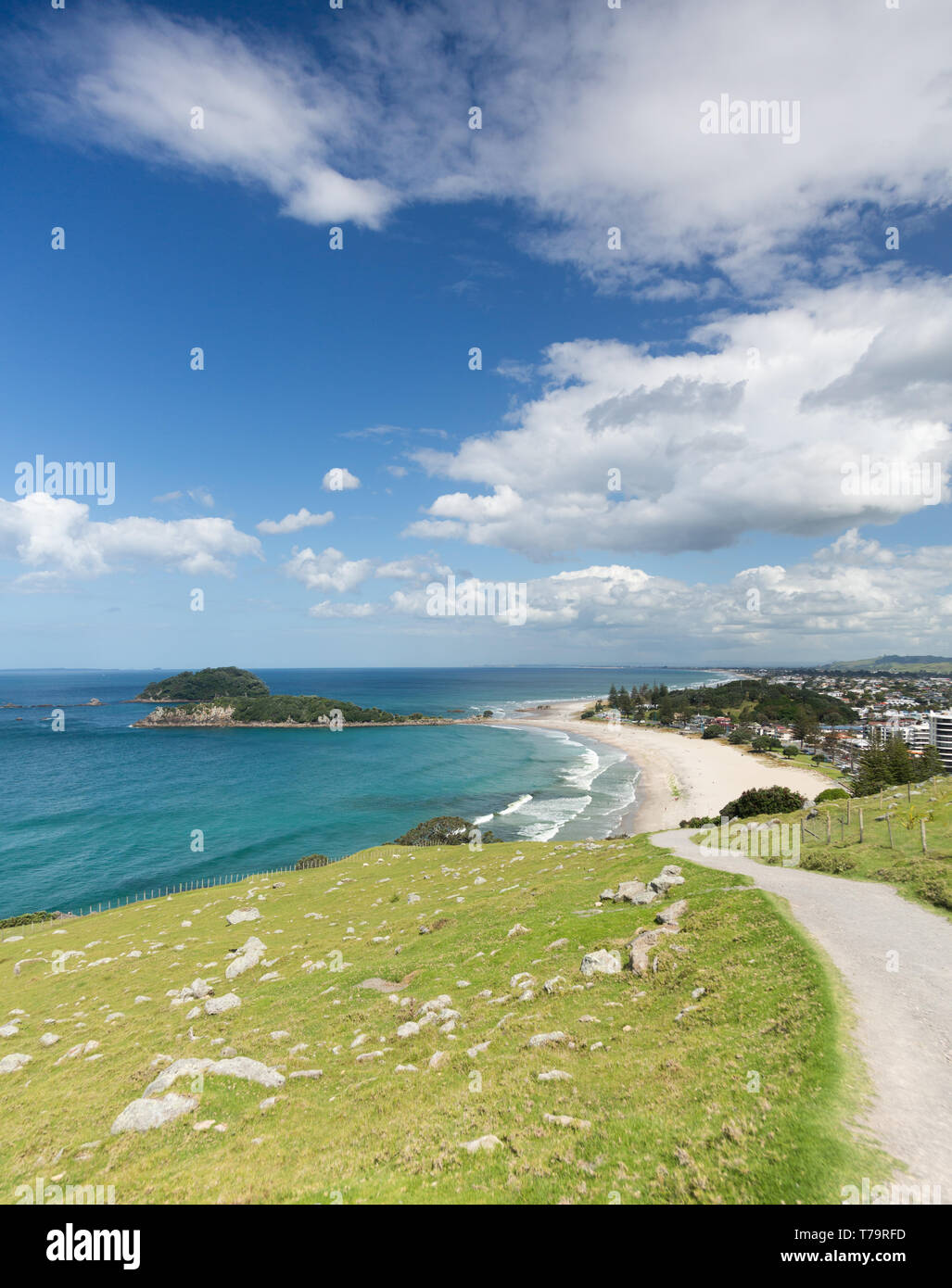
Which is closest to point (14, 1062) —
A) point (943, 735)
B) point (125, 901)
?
point (125, 901)

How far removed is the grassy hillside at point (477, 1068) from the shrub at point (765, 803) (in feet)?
106

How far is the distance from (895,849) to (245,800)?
3637 inches

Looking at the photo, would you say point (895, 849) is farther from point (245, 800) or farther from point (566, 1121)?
point (245, 800)

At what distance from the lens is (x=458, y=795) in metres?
93.4

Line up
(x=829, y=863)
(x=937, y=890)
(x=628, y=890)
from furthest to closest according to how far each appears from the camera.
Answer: (x=829, y=863) → (x=628, y=890) → (x=937, y=890)

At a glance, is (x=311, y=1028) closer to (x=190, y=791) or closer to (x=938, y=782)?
(x=938, y=782)

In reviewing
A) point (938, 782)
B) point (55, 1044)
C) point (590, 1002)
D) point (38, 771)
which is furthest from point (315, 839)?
point (38, 771)

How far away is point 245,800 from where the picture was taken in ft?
303

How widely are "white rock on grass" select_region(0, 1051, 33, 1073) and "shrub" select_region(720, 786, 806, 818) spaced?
5495 cm

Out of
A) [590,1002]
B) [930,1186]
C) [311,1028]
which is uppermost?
[930,1186]

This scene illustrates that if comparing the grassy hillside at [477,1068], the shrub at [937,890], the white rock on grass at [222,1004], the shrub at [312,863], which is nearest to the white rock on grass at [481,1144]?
the grassy hillside at [477,1068]

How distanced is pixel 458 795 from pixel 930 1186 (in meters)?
88.0

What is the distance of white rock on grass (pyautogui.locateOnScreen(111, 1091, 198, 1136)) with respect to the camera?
12398 mm

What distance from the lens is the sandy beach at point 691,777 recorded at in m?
75.4
